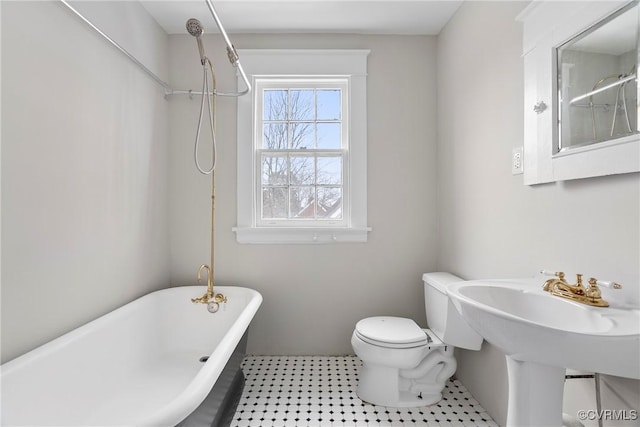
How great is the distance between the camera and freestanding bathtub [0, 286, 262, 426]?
1090 millimetres

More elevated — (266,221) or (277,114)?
(277,114)

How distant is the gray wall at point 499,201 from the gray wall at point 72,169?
1.96m

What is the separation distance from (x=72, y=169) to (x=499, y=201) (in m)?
2.01

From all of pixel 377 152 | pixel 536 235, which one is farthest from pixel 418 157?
pixel 536 235

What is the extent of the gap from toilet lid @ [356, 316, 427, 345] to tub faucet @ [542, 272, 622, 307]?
0.80 meters

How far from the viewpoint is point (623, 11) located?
0.96 metres

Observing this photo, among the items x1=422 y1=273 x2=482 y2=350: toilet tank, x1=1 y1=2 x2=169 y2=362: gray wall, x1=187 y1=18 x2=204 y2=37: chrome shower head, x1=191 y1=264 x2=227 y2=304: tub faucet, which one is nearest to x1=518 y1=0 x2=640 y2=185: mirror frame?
x1=422 y1=273 x2=482 y2=350: toilet tank

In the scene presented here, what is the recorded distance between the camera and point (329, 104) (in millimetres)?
2439

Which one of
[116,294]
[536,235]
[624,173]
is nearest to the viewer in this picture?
[624,173]

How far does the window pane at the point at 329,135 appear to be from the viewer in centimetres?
243

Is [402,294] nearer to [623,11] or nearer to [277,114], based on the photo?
[277,114]

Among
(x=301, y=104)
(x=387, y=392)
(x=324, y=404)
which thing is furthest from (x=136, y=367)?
(x=301, y=104)

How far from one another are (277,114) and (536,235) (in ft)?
6.01
